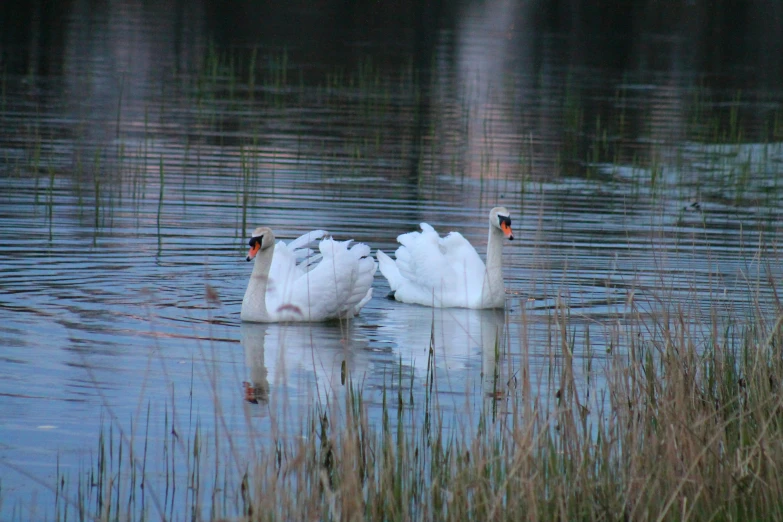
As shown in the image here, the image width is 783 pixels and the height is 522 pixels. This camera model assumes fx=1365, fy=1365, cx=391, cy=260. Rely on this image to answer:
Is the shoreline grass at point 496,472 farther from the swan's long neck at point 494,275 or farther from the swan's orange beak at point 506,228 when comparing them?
the swan's long neck at point 494,275

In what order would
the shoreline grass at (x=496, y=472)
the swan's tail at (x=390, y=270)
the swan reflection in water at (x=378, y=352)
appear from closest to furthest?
the shoreline grass at (x=496, y=472), the swan reflection in water at (x=378, y=352), the swan's tail at (x=390, y=270)

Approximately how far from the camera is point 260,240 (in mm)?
10695

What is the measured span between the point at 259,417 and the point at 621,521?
2814 millimetres

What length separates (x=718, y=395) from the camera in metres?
7.51

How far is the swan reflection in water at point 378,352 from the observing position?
854 cm

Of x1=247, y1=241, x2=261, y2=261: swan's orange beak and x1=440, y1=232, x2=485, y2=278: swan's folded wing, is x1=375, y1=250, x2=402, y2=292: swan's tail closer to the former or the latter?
x1=440, y1=232, x2=485, y2=278: swan's folded wing

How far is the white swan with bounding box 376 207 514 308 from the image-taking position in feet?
38.0

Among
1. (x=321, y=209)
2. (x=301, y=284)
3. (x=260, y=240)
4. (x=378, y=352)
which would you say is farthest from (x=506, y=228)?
(x=321, y=209)

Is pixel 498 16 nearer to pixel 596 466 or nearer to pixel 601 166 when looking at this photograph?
pixel 601 166

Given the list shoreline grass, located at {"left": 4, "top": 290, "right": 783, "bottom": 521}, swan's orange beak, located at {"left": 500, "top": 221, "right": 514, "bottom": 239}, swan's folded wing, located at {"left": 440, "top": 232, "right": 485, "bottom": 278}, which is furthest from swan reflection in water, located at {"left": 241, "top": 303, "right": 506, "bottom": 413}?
shoreline grass, located at {"left": 4, "top": 290, "right": 783, "bottom": 521}

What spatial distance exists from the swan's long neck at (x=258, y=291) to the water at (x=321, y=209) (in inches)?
4.5

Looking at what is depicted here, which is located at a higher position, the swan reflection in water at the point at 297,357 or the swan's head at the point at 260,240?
the swan's head at the point at 260,240

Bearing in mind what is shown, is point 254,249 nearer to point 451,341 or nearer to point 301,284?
point 301,284

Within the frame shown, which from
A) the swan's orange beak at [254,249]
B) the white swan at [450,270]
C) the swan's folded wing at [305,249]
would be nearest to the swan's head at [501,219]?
the white swan at [450,270]
